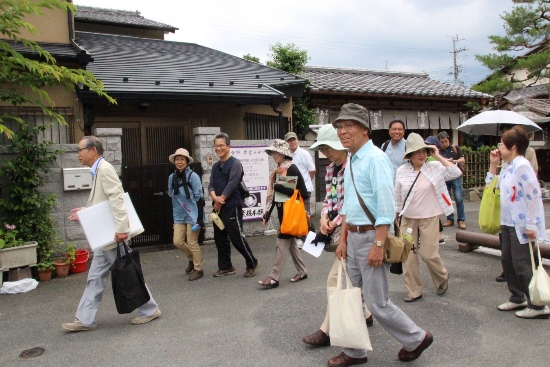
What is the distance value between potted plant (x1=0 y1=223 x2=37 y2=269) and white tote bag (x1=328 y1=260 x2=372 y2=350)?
194 inches

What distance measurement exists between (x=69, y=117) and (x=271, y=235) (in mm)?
4532

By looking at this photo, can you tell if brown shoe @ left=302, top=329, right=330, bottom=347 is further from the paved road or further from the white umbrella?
the white umbrella

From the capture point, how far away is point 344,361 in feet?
12.3

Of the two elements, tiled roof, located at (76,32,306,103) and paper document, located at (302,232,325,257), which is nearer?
paper document, located at (302,232,325,257)

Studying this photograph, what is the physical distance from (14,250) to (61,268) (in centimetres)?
78

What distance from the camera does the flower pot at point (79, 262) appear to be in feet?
23.9

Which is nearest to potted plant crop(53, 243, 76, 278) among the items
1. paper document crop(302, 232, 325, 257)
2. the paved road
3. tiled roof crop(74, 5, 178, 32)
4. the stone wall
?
the paved road

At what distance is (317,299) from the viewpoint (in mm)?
5551

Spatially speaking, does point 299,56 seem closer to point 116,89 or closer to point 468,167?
point 468,167

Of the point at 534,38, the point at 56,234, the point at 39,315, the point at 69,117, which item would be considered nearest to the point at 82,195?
the point at 56,234

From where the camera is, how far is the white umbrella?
24.8 ft

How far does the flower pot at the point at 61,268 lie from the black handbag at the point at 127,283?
277 centimetres

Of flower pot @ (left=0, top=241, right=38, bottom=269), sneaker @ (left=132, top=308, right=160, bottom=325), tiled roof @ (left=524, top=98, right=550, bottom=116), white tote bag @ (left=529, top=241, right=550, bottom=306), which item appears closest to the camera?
white tote bag @ (left=529, top=241, right=550, bottom=306)

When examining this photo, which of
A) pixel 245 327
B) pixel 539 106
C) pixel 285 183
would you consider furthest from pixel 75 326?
pixel 539 106
